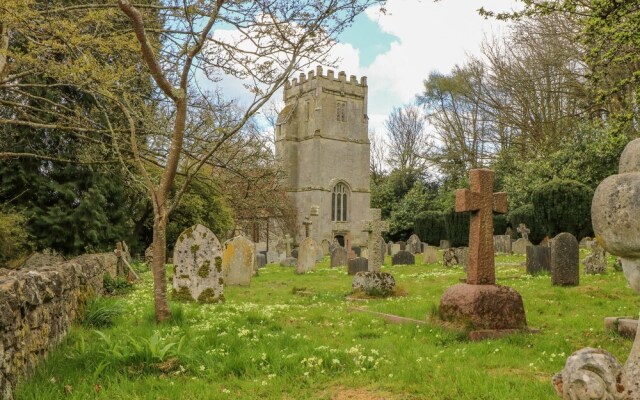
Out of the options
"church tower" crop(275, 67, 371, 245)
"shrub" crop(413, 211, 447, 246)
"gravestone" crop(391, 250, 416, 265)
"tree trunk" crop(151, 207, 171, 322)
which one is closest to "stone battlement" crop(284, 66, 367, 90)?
"church tower" crop(275, 67, 371, 245)

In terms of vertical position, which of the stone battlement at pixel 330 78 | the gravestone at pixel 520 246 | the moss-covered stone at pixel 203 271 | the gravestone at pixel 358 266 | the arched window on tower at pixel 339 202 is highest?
the stone battlement at pixel 330 78

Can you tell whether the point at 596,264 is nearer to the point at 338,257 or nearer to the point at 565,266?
the point at 565,266

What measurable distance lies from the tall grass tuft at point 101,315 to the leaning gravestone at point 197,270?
6.91ft

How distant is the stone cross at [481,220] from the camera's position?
287 inches

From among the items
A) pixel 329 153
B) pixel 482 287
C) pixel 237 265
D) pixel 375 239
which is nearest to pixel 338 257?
pixel 237 265

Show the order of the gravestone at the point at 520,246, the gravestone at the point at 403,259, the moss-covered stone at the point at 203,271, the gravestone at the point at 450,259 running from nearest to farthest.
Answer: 1. the moss-covered stone at the point at 203,271
2. the gravestone at the point at 450,259
3. the gravestone at the point at 403,259
4. the gravestone at the point at 520,246

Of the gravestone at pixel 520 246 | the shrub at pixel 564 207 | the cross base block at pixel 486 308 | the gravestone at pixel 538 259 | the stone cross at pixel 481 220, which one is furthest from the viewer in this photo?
the gravestone at pixel 520 246

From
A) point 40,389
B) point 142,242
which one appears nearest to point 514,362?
point 40,389

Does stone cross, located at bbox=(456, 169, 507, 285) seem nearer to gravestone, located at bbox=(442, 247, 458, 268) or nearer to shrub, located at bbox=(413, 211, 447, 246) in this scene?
gravestone, located at bbox=(442, 247, 458, 268)

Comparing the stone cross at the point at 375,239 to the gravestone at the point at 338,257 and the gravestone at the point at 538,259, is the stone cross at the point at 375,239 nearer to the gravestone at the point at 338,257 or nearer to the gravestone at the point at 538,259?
the gravestone at the point at 538,259

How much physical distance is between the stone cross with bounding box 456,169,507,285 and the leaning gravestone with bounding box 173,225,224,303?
17.0 feet

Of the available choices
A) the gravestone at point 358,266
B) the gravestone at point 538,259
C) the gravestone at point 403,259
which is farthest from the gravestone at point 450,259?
the gravestone at point 538,259

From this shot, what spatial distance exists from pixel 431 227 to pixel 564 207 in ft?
54.4

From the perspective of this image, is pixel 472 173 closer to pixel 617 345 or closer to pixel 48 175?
pixel 617 345
